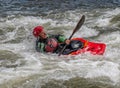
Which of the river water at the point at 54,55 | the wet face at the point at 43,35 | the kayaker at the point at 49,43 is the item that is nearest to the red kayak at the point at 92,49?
the river water at the point at 54,55

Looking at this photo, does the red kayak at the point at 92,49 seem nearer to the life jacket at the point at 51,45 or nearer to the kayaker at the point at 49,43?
the kayaker at the point at 49,43

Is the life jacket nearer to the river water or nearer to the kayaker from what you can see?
the kayaker

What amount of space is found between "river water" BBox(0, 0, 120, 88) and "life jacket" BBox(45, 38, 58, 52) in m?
0.23

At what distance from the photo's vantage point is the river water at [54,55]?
845cm

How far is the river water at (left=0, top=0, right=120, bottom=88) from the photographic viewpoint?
845cm

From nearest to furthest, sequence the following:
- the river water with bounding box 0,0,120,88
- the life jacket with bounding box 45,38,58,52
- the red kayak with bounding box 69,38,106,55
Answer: the river water with bounding box 0,0,120,88, the red kayak with bounding box 69,38,106,55, the life jacket with bounding box 45,38,58,52

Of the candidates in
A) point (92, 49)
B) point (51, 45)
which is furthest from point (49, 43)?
point (92, 49)

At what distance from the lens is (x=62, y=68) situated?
9.15 m

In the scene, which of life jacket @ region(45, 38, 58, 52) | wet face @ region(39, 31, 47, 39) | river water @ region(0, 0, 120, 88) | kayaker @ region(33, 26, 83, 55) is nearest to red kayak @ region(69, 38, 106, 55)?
river water @ region(0, 0, 120, 88)

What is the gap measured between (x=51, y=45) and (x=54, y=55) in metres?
0.34

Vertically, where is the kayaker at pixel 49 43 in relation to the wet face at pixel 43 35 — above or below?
below

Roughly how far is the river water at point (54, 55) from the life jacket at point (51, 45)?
0.23 metres

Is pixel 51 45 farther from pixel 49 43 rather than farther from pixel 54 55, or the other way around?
pixel 54 55

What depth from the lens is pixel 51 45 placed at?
31.7 feet
